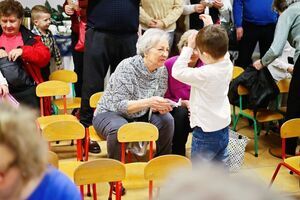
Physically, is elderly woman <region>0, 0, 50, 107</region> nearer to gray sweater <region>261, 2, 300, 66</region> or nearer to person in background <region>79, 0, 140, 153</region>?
person in background <region>79, 0, 140, 153</region>

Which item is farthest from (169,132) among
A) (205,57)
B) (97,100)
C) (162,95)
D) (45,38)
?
(45,38)

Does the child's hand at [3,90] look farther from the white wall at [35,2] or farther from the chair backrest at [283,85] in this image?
the chair backrest at [283,85]

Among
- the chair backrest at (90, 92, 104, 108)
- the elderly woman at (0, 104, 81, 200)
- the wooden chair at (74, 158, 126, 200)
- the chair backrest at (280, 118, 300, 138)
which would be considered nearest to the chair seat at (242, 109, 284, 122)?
the chair backrest at (280, 118, 300, 138)

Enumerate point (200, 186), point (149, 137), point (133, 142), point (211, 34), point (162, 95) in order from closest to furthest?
point (200, 186)
point (211, 34)
point (149, 137)
point (133, 142)
point (162, 95)

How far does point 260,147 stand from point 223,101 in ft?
4.95

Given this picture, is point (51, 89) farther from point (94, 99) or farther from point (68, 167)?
point (68, 167)

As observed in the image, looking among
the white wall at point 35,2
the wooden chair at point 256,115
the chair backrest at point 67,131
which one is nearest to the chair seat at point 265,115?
the wooden chair at point 256,115

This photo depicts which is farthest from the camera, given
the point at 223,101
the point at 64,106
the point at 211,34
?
the point at 64,106

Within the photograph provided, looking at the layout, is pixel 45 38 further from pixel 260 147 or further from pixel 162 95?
pixel 260 147

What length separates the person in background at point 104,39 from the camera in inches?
151

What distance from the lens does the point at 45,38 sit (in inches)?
175

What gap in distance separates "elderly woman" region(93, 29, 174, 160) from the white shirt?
1.52 feet

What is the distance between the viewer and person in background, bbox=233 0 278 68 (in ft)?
16.0

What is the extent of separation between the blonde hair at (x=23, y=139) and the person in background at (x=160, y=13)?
3.46 meters
